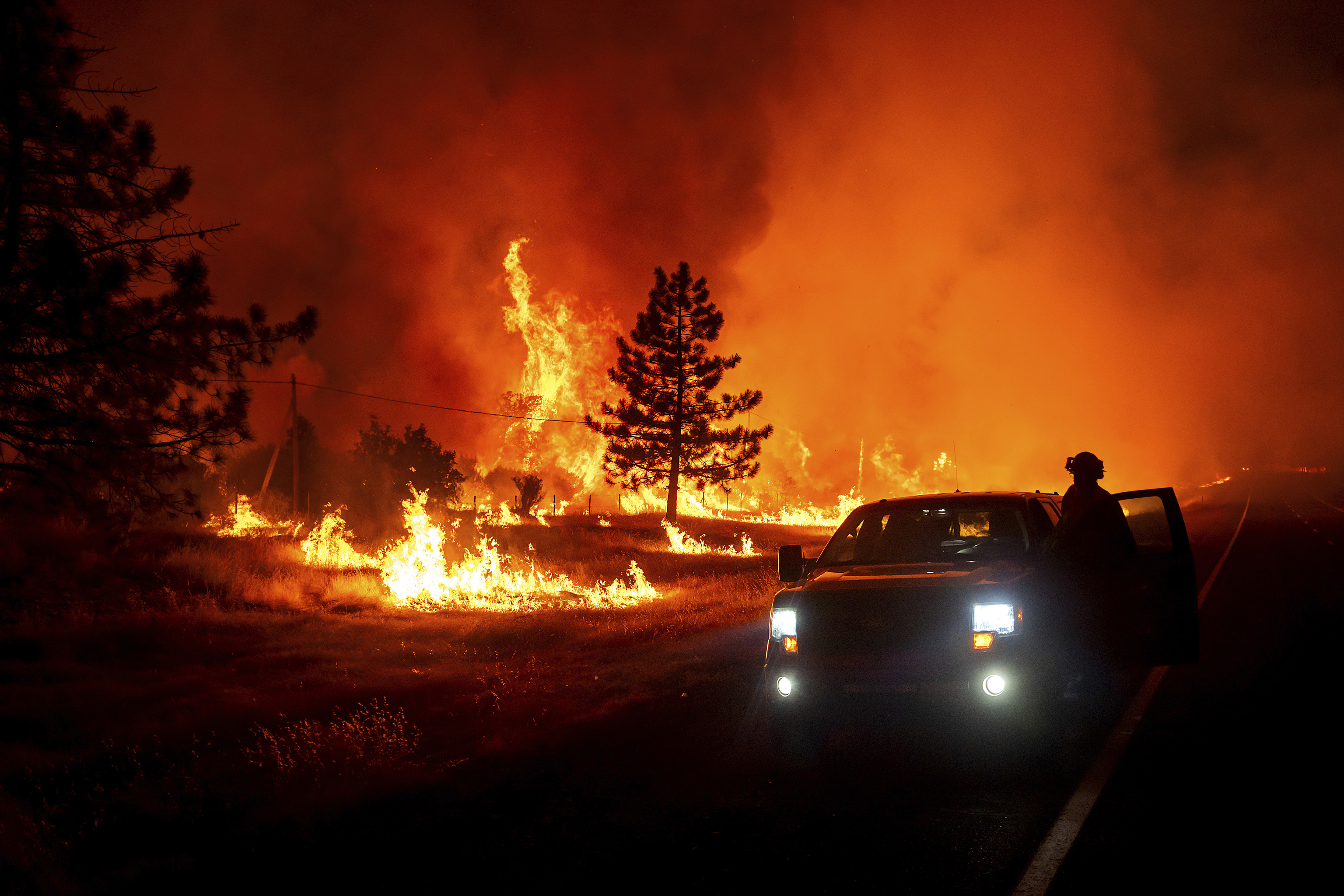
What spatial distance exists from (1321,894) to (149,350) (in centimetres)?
835

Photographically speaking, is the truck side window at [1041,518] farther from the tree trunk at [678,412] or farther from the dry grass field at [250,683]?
the tree trunk at [678,412]

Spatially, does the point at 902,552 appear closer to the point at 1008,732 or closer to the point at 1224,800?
the point at 1008,732

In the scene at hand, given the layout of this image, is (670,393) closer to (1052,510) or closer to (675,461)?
(675,461)

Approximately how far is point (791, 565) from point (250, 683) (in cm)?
776

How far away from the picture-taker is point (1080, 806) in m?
4.76

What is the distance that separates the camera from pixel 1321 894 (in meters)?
Result: 3.58

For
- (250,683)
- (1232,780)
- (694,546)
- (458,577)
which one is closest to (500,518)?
(694,546)

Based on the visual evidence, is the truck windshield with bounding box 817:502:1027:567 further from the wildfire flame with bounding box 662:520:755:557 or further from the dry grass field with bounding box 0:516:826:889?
the wildfire flame with bounding box 662:520:755:557

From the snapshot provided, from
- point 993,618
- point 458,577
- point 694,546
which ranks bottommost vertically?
point 993,618

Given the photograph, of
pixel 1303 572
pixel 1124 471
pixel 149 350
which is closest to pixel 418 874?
pixel 149 350

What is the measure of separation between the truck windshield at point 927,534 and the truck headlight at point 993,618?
100cm

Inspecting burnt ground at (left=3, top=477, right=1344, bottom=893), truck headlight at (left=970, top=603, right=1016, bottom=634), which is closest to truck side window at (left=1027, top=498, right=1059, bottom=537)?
burnt ground at (left=3, top=477, right=1344, bottom=893)

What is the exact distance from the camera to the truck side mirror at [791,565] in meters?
6.50

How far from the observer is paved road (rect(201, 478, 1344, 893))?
404 centimetres
